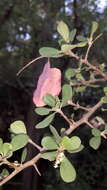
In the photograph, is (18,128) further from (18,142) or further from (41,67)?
(41,67)

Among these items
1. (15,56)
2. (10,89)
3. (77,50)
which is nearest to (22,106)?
(10,89)

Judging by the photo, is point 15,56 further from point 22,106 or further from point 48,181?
point 48,181

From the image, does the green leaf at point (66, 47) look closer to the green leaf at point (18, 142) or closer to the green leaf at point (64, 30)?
the green leaf at point (64, 30)

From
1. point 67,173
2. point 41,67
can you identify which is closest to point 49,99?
point 67,173

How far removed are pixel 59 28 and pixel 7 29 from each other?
87.6 inches

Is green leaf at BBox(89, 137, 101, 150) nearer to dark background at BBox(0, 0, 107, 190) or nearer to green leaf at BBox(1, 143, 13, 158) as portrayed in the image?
green leaf at BBox(1, 143, 13, 158)

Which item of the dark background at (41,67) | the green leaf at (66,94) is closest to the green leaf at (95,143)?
the green leaf at (66,94)

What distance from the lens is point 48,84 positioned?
656 mm

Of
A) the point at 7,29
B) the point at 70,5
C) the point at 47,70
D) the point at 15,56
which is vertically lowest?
the point at 15,56

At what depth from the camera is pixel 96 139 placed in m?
0.68

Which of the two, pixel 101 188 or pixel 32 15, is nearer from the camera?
pixel 101 188

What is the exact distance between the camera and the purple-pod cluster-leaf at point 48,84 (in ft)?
2.13

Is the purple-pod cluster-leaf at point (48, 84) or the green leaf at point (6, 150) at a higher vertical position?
the purple-pod cluster-leaf at point (48, 84)

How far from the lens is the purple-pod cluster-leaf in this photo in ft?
2.13
